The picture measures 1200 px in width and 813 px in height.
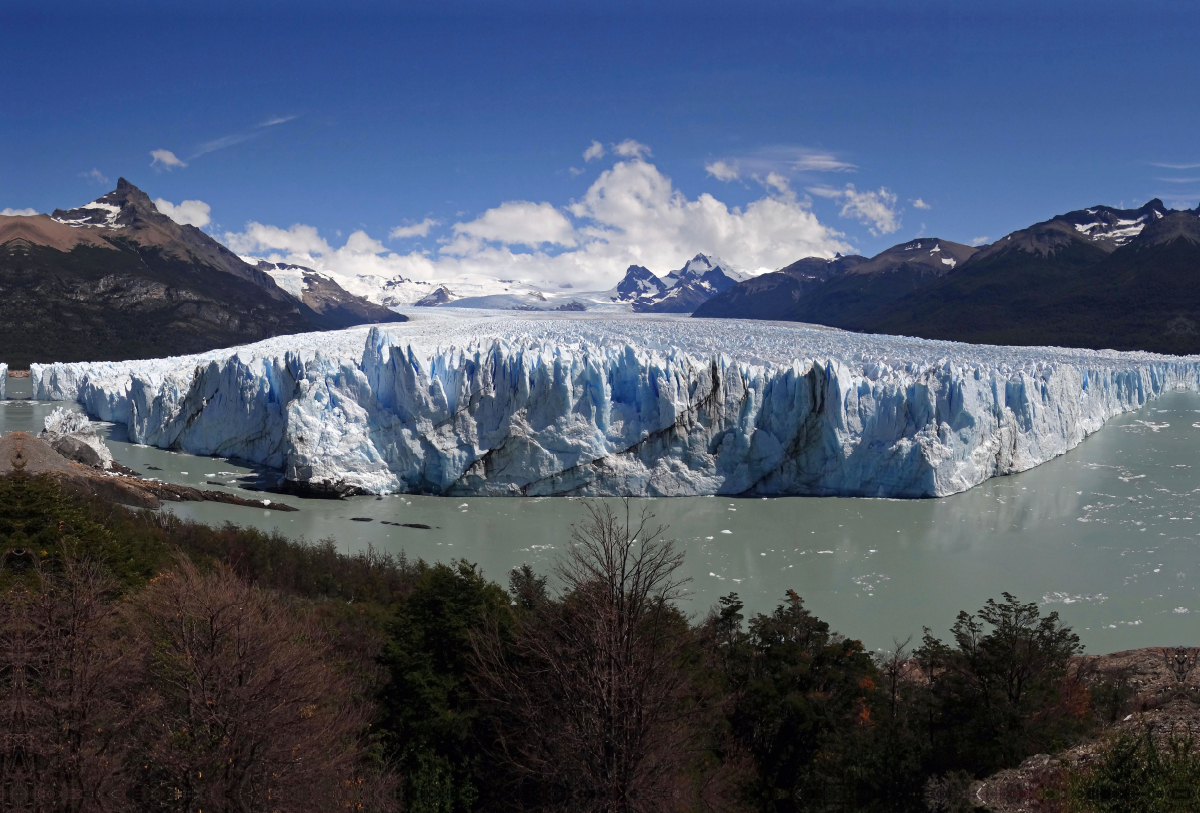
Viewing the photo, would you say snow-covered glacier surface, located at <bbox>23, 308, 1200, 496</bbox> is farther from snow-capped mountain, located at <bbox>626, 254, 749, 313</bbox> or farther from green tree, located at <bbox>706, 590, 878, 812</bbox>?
snow-capped mountain, located at <bbox>626, 254, 749, 313</bbox>

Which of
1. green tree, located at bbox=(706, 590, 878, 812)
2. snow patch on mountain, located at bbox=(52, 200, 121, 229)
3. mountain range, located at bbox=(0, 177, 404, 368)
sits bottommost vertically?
green tree, located at bbox=(706, 590, 878, 812)

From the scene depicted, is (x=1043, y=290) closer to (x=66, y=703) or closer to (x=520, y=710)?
(x=520, y=710)

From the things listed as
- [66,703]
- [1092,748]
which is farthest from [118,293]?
[1092,748]

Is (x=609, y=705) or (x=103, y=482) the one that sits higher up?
(x=103, y=482)

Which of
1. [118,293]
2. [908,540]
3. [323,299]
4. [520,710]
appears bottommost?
[908,540]

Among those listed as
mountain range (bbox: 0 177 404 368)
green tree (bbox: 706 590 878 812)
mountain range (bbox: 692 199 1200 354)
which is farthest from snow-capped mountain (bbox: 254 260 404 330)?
green tree (bbox: 706 590 878 812)

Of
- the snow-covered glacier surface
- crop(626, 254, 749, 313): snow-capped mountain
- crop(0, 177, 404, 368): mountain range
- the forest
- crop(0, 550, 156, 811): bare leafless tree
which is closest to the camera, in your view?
crop(0, 550, 156, 811): bare leafless tree

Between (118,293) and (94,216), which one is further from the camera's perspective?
(94,216)
